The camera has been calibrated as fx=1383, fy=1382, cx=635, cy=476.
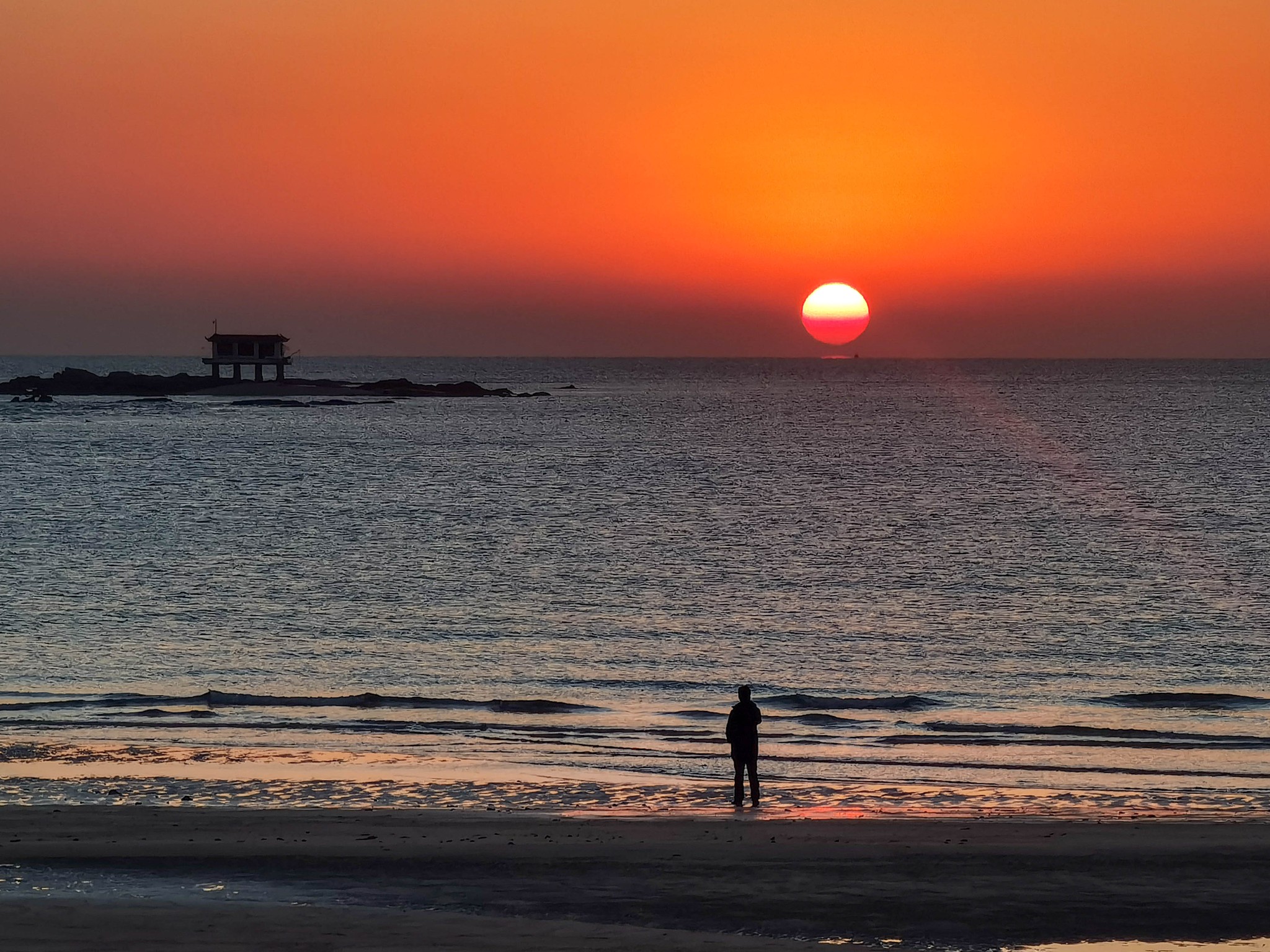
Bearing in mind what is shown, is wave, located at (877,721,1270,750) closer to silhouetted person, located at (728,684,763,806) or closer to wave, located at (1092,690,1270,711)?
wave, located at (1092,690,1270,711)

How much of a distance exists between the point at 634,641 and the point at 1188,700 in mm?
13247

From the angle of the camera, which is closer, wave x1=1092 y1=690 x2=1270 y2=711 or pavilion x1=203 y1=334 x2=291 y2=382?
wave x1=1092 y1=690 x2=1270 y2=711

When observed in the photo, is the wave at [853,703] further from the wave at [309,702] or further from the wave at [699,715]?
the wave at [309,702]

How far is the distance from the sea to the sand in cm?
178

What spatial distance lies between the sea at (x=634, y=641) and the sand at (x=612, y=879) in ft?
5.82

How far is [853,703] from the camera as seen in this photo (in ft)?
91.2

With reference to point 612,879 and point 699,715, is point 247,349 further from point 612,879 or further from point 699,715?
point 612,879

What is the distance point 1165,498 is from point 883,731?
5539cm

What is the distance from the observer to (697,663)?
31.9 metres

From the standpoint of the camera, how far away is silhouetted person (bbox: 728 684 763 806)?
60.4 ft

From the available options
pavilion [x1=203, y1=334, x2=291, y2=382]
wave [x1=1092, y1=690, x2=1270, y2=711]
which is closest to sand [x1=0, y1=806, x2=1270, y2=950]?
wave [x1=1092, y1=690, x2=1270, y2=711]

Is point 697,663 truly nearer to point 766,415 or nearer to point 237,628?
point 237,628

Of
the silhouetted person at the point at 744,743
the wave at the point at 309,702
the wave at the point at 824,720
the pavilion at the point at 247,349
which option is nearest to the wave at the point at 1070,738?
the wave at the point at 824,720

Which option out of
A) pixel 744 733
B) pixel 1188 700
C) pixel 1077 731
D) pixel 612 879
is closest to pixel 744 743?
pixel 744 733
